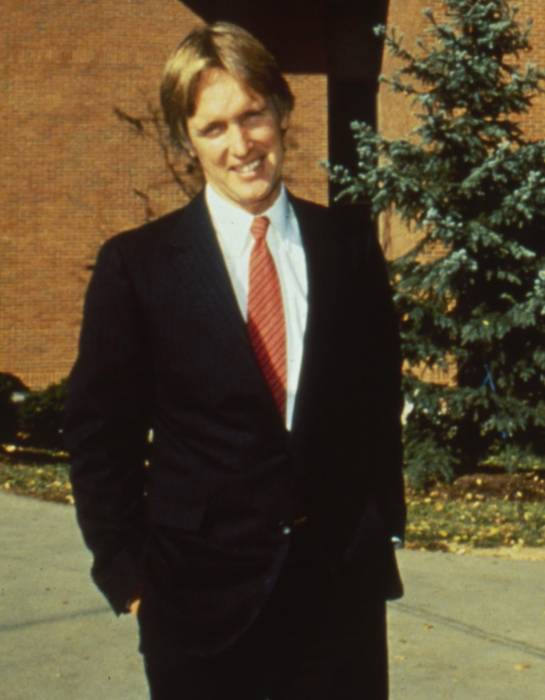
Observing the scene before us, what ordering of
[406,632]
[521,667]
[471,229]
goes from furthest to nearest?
[471,229]
[406,632]
[521,667]

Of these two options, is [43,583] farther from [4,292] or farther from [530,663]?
[4,292]

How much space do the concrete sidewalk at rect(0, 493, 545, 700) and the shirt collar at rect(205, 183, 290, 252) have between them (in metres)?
3.13

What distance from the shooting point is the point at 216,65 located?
8.96 feet

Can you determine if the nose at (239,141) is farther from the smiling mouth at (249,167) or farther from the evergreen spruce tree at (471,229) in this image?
the evergreen spruce tree at (471,229)

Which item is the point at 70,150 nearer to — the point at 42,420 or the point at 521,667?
the point at 42,420

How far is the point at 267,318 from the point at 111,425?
0.41 metres

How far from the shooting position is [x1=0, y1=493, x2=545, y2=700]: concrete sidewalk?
566 cm

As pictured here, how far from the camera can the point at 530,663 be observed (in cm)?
600

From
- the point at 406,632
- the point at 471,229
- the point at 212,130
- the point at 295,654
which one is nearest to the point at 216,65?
the point at 212,130

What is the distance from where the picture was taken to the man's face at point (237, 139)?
109 inches

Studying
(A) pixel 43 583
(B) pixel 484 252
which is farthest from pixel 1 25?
(A) pixel 43 583

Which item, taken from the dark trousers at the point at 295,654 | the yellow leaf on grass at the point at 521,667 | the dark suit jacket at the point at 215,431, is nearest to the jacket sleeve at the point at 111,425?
the dark suit jacket at the point at 215,431

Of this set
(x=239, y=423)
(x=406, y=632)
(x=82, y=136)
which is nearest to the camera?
(x=239, y=423)

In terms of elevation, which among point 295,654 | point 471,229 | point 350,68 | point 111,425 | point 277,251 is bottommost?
point 295,654
